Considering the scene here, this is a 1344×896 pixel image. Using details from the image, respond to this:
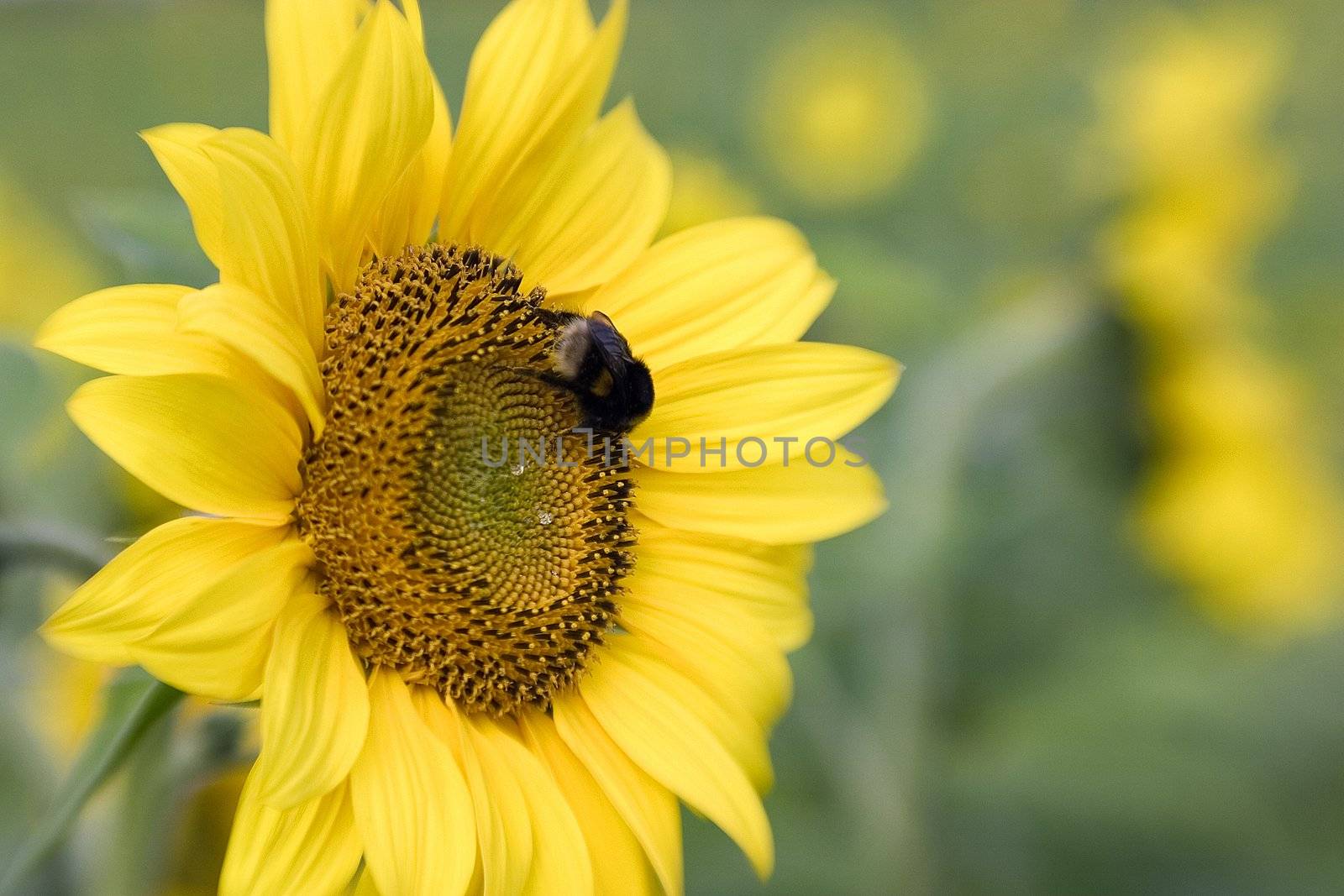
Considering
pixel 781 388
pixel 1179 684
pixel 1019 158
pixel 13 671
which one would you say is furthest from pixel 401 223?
pixel 1019 158

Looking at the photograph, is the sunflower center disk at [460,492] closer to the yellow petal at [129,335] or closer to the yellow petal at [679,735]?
the yellow petal at [679,735]

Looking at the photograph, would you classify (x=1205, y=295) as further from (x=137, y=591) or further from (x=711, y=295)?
(x=137, y=591)

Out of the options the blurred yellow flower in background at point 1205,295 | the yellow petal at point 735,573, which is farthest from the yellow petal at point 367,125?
the blurred yellow flower in background at point 1205,295

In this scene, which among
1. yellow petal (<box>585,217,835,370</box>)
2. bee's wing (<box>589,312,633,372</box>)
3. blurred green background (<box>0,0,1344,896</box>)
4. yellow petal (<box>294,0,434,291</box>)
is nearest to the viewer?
yellow petal (<box>294,0,434,291</box>)

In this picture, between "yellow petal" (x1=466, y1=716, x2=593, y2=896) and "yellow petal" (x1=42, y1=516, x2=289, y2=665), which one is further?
"yellow petal" (x1=466, y1=716, x2=593, y2=896)

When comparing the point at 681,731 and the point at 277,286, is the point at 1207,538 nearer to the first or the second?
the point at 681,731

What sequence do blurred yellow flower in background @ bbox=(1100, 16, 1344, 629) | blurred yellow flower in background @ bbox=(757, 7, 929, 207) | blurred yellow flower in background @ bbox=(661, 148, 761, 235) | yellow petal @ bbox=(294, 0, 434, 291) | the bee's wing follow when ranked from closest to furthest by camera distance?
1. yellow petal @ bbox=(294, 0, 434, 291)
2. the bee's wing
3. blurred yellow flower in background @ bbox=(661, 148, 761, 235)
4. blurred yellow flower in background @ bbox=(1100, 16, 1344, 629)
5. blurred yellow flower in background @ bbox=(757, 7, 929, 207)

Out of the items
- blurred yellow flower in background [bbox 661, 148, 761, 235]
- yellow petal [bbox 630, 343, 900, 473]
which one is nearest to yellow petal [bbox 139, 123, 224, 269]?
yellow petal [bbox 630, 343, 900, 473]

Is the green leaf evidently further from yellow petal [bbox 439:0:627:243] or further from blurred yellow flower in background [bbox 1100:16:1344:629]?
blurred yellow flower in background [bbox 1100:16:1344:629]
